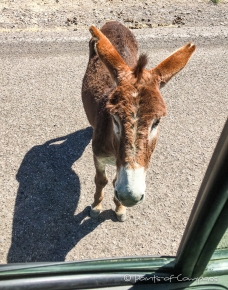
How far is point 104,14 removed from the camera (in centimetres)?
755

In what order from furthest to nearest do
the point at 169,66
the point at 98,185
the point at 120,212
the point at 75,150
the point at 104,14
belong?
the point at 104,14 < the point at 75,150 < the point at 120,212 < the point at 98,185 < the point at 169,66

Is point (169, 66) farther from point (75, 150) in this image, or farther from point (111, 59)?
point (75, 150)

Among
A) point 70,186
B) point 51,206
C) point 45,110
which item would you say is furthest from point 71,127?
point 51,206

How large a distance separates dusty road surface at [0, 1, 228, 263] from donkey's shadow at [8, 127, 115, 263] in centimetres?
1

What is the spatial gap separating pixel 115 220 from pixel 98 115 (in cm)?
158

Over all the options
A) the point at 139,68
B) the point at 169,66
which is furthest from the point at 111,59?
the point at 169,66

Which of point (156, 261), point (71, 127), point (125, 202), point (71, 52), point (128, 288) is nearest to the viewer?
point (128, 288)

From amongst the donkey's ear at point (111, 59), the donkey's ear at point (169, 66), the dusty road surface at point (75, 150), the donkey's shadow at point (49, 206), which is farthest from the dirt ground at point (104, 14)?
the donkey's ear at point (169, 66)

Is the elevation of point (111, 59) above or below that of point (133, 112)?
above

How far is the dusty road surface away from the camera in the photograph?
4.14 metres

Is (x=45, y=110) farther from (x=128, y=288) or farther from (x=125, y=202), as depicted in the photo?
(x=128, y=288)

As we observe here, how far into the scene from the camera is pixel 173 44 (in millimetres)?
7051

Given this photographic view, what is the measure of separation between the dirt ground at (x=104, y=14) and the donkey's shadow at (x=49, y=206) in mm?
3624

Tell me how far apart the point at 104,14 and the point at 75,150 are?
4155 millimetres
